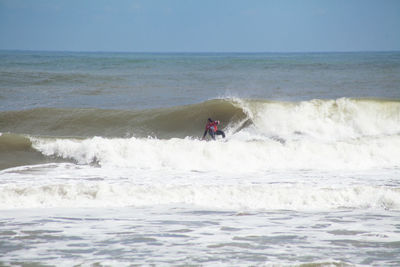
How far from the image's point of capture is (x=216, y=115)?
1717 centimetres

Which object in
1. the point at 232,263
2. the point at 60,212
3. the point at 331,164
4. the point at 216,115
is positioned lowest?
the point at 232,263

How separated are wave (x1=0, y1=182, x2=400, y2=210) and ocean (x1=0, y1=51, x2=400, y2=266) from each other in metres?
0.03

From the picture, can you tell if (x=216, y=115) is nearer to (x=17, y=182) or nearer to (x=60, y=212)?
(x=17, y=182)

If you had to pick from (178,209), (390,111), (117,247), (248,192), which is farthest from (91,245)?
(390,111)

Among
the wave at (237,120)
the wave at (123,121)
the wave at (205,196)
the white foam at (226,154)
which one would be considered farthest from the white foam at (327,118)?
the wave at (205,196)

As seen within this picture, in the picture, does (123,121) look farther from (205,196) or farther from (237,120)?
(205,196)

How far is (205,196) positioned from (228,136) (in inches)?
248

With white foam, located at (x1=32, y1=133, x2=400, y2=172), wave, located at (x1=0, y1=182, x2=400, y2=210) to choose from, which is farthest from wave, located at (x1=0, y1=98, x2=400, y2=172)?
wave, located at (x1=0, y1=182, x2=400, y2=210)

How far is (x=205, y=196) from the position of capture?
9328mm

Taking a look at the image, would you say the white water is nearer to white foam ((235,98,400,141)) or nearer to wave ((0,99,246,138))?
white foam ((235,98,400,141))

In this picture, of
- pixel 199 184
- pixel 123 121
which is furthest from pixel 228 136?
pixel 199 184

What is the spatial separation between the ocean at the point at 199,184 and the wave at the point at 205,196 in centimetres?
3

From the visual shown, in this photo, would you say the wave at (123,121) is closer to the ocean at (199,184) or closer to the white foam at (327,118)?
the ocean at (199,184)

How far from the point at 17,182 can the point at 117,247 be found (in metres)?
4.70
